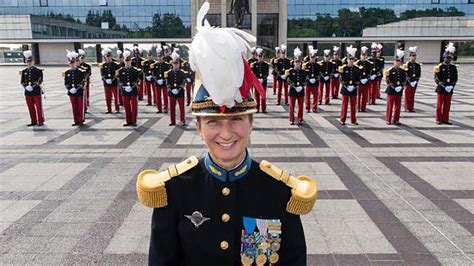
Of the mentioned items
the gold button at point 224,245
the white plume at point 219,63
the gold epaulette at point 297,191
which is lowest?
the gold button at point 224,245

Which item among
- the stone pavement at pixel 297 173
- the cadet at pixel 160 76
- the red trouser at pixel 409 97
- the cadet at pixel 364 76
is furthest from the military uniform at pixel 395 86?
the cadet at pixel 160 76

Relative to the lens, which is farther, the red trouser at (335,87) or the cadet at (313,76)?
the red trouser at (335,87)

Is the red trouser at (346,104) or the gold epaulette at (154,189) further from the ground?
the gold epaulette at (154,189)

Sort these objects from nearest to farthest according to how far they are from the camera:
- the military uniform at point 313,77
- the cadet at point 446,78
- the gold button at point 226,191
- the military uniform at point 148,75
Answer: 1. the gold button at point 226,191
2. the cadet at point 446,78
3. the military uniform at point 313,77
4. the military uniform at point 148,75

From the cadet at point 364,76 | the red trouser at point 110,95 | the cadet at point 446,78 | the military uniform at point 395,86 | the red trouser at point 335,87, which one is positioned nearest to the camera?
the cadet at point 446,78

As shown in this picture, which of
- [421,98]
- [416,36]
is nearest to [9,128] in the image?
[421,98]

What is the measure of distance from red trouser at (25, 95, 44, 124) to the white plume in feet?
38.7

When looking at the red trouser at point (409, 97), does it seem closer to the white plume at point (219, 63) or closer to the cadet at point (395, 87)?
the cadet at point (395, 87)

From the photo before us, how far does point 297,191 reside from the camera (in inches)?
82.4

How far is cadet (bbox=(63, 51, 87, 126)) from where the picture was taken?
1199 centimetres

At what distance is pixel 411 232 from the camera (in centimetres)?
509

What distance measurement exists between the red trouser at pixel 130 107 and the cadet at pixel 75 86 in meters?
1.40

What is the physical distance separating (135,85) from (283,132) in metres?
4.85

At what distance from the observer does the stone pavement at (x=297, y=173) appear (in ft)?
15.5
